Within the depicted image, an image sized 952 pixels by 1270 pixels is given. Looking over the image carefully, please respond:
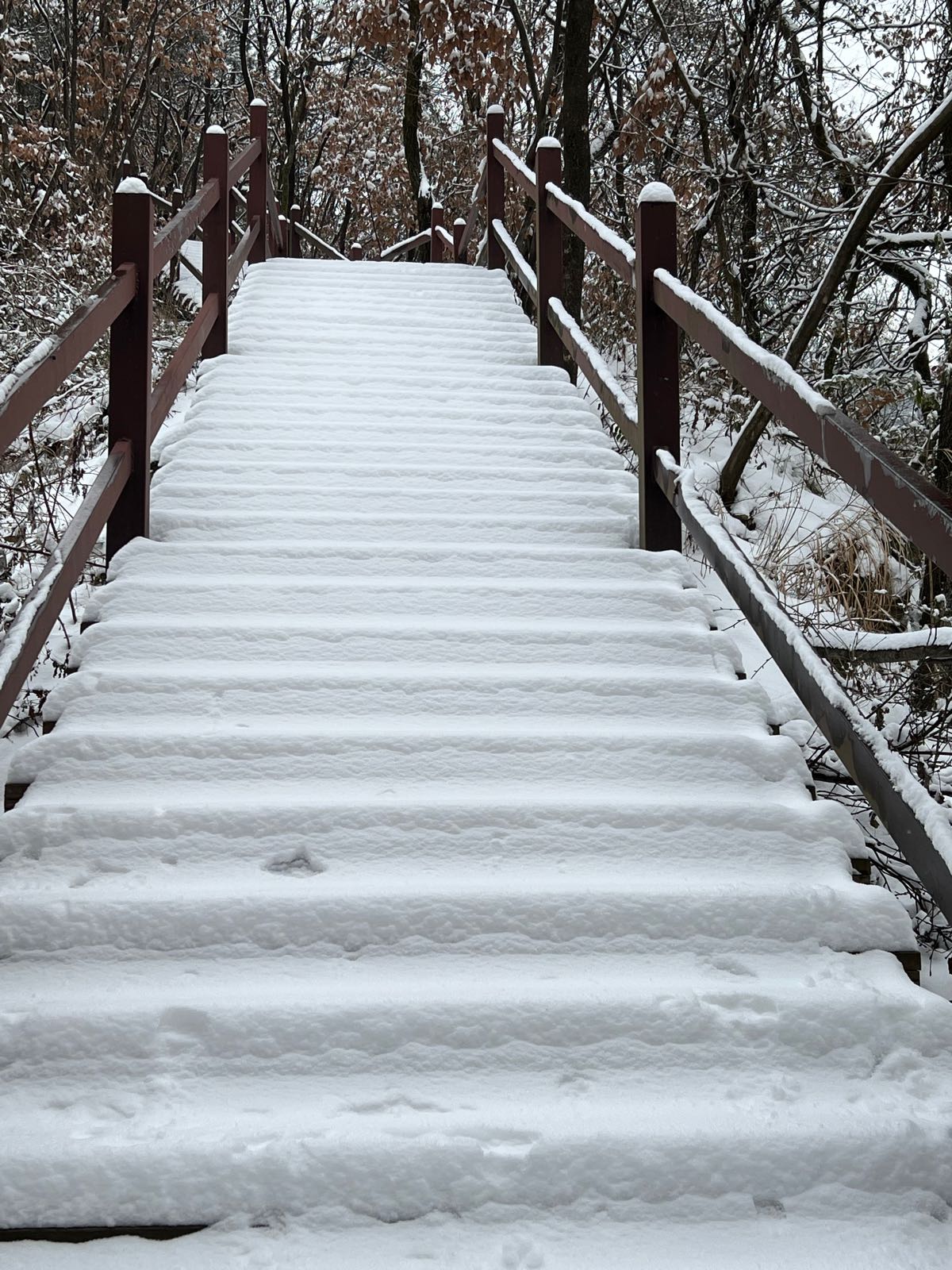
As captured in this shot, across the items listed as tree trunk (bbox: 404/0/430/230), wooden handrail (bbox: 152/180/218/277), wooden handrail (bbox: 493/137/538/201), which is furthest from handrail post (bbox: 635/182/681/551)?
tree trunk (bbox: 404/0/430/230)

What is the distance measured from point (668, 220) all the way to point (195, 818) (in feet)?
8.46

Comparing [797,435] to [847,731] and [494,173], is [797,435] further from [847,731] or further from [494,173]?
[494,173]

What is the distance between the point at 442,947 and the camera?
2121mm

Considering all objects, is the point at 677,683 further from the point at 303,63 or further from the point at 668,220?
the point at 303,63

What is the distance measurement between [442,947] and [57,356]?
1.69 m

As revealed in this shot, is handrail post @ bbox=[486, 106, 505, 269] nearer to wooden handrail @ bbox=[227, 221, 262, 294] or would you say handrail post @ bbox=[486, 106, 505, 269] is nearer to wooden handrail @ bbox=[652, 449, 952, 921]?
wooden handrail @ bbox=[227, 221, 262, 294]

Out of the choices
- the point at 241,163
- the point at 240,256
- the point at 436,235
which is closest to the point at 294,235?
the point at 436,235

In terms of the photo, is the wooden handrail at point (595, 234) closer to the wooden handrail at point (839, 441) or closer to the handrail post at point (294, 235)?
the wooden handrail at point (839, 441)

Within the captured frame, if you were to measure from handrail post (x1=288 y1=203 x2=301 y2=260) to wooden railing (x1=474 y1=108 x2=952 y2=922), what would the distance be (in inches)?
357

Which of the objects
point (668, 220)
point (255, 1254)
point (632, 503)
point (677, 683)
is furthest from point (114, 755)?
point (668, 220)

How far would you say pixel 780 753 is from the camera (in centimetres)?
266

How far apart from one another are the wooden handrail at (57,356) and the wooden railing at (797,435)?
167cm

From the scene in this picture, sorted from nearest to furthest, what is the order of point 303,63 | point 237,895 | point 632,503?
point 237,895 → point 632,503 → point 303,63

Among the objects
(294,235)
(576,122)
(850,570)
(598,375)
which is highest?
(576,122)
